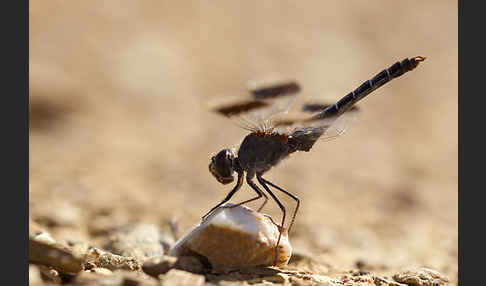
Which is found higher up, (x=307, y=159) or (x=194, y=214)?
(x=307, y=159)

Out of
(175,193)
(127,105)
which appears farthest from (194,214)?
(127,105)

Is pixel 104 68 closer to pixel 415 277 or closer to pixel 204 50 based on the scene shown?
pixel 204 50

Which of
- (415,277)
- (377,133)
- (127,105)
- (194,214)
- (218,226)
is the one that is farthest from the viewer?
(377,133)

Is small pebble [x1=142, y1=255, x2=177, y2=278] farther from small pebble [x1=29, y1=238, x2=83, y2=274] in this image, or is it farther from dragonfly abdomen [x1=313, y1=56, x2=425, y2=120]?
dragonfly abdomen [x1=313, y1=56, x2=425, y2=120]

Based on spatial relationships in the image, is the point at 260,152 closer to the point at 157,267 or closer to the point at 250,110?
the point at 250,110

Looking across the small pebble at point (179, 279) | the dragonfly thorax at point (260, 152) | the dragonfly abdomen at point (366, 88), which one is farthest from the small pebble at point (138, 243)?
the dragonfly abdomen at point (366, 88)

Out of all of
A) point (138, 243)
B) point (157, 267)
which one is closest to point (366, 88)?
point (138, 243)

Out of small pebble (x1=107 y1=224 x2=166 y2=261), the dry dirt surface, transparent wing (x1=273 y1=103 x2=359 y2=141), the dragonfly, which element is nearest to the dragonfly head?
the dragonfly
